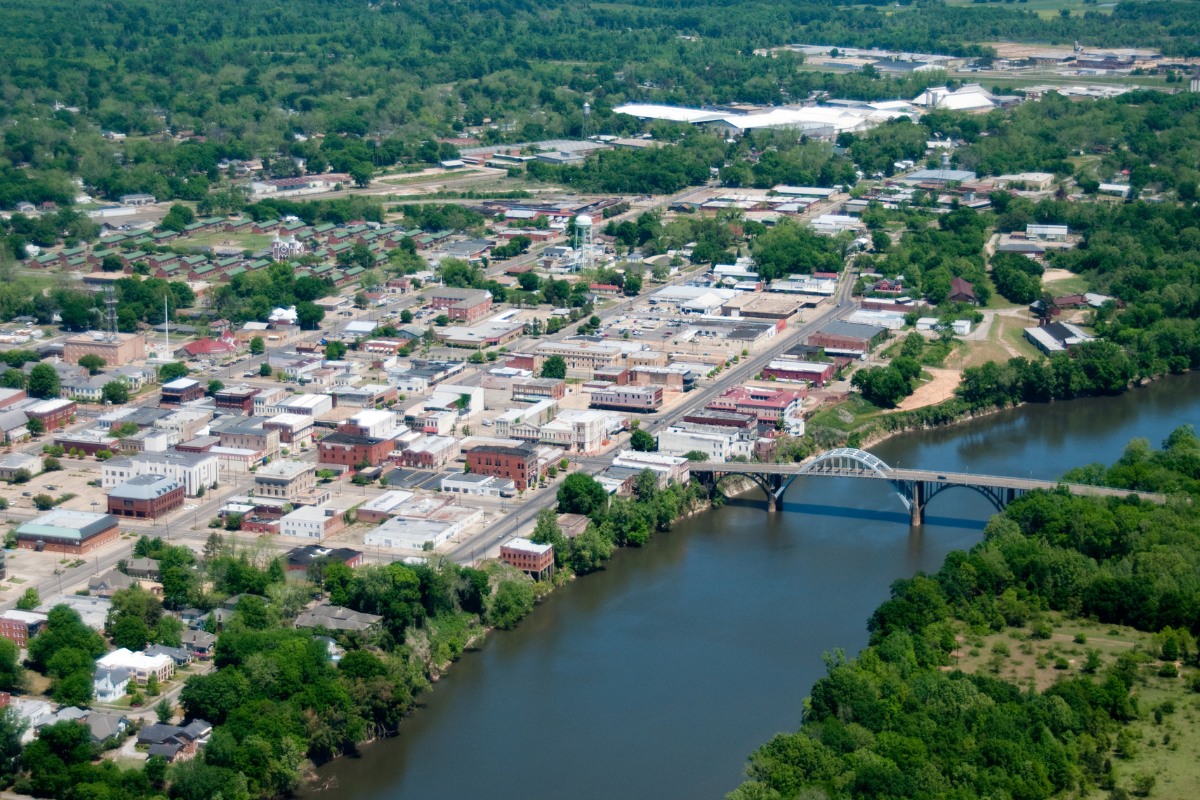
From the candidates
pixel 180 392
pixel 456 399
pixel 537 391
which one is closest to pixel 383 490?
pixel 456 399

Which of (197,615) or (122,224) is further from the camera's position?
(122,224)

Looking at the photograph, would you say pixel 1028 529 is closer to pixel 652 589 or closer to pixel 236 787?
pixel 652 589

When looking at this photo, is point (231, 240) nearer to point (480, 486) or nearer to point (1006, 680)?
point (480, 486)

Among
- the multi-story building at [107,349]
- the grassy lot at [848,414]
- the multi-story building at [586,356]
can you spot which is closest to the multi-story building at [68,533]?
the multi-story building at [107,349]

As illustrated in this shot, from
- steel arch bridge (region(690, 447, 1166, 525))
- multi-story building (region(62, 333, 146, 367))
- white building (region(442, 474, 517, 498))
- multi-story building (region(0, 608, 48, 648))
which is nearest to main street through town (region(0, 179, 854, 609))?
white building (region(442, 474, 517, 498))

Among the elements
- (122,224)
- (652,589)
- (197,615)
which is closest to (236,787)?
(197,615)

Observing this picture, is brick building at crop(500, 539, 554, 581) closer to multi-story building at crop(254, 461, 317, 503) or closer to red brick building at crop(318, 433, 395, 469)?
multi-story building at crop(254, 461, 317, 503)

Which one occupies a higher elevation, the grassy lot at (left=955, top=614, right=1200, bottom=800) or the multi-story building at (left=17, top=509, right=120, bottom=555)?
the grassy lot at (left=955, top=614, right=1200, bottom=800)
